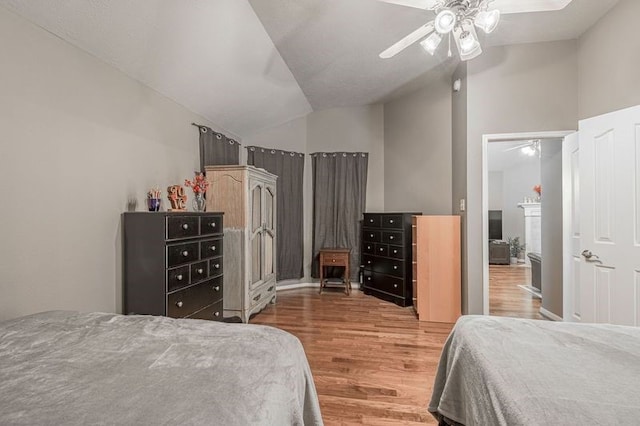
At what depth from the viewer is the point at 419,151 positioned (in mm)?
4121

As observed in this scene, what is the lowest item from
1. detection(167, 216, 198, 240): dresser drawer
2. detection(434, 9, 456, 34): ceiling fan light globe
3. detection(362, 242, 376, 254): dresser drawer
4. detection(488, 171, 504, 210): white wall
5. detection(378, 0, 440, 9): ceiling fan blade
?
detection(362, 242, 376, 254): dresser drawer

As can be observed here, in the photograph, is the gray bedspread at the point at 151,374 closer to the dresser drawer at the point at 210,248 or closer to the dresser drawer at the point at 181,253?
the dresser drawer at the point at 181,253

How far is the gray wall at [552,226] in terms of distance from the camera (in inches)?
123

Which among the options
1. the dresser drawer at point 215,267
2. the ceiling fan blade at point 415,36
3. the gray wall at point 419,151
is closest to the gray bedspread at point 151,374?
the dresser drawer at point 215,267

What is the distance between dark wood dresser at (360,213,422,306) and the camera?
3.76 m

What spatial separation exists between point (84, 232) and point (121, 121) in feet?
3.07

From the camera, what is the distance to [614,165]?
217cm

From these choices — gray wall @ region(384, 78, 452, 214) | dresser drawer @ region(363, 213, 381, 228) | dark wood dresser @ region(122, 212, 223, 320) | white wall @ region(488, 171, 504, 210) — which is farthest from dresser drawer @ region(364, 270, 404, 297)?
white wall @ region(488, 171, 504, 210)

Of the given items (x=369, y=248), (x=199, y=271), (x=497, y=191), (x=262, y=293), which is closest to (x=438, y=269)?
(x=369, y=248)

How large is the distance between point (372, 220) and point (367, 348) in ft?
6.77

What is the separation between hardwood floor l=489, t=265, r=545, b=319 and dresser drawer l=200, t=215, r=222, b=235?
3307 millimetres

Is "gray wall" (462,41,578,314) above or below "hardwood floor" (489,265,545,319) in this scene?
above

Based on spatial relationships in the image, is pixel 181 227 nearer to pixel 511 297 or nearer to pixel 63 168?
pixel 63 168

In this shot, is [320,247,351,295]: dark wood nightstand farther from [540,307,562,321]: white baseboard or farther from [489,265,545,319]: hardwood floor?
[540,307,562,321]: white baseboard
